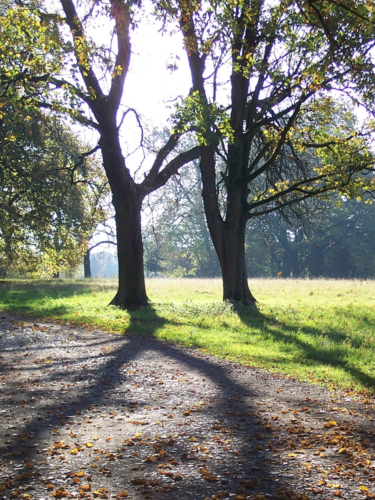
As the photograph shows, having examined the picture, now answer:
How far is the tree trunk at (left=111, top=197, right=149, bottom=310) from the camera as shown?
16.1 meters

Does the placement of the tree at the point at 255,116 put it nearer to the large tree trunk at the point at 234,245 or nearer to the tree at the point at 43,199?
the large tree trunk at the point at 234,245

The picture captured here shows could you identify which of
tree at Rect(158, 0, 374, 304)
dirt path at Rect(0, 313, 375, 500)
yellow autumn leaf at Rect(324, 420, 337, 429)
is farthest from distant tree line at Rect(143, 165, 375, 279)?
yellow autumn leaf at Rect(324, 420, 337, 429)

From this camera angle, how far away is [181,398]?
19.9 ft

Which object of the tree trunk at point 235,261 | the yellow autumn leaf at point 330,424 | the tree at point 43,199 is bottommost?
the yellow autumn leaf at point 330,424

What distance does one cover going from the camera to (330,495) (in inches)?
138

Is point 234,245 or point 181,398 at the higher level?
point 234,245

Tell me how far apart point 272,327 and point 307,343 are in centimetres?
199

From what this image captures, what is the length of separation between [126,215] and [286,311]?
623 centimetres

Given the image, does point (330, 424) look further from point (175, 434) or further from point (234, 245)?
point (234, 245)

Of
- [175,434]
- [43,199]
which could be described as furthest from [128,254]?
[175,434]

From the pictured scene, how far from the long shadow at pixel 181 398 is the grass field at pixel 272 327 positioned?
1.23 m

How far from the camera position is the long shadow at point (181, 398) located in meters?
3.83

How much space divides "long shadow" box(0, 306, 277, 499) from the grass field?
1.23m

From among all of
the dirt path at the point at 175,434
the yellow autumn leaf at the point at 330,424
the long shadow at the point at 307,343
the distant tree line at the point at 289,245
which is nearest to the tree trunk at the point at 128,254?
the long shadow at the point at 307,343
